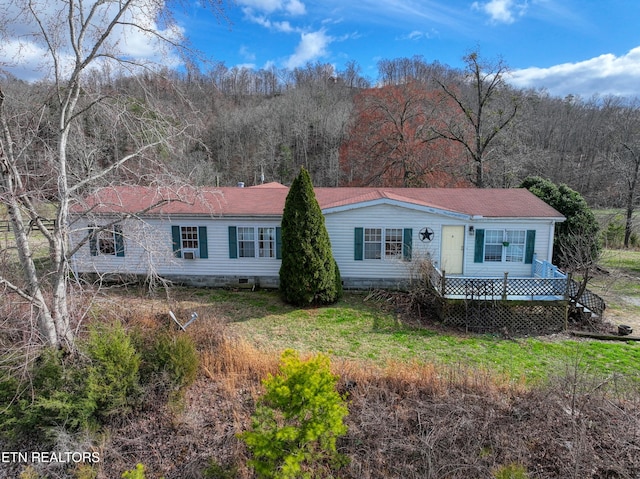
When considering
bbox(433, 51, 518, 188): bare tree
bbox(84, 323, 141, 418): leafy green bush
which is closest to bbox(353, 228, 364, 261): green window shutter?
bbox(84, 323, 141, 418): leafy green bush

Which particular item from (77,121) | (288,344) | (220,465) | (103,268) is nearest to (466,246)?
(288,344)

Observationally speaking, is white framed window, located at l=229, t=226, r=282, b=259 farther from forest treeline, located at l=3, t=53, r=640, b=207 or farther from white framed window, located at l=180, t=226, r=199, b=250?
forest treeline, located at l=3, t=53, r=640, b=207

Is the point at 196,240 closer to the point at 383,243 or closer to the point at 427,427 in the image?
the point at 383,243

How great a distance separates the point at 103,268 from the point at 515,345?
13.8 meters

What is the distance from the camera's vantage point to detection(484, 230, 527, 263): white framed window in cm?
1322

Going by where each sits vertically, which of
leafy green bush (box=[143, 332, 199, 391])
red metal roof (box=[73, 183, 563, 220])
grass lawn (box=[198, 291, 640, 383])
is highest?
red metal roof (box=[73, 183, 563, 220])

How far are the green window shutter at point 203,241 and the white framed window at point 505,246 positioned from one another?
9848 mm

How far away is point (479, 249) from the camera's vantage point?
521 inches

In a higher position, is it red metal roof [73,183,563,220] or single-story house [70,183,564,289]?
red metal roof [73,183,563,220]

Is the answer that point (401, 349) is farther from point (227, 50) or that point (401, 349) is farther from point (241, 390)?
point (227, 50)

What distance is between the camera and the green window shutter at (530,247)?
1310 centimetres

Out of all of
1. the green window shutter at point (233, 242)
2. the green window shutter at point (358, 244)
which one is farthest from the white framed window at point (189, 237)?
the green window shutter at point (358, 244)

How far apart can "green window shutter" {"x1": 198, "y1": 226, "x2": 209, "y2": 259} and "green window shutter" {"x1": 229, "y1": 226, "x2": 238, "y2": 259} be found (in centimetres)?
88

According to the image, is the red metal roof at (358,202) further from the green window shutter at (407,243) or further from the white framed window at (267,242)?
the green window shutter at (407,243)
